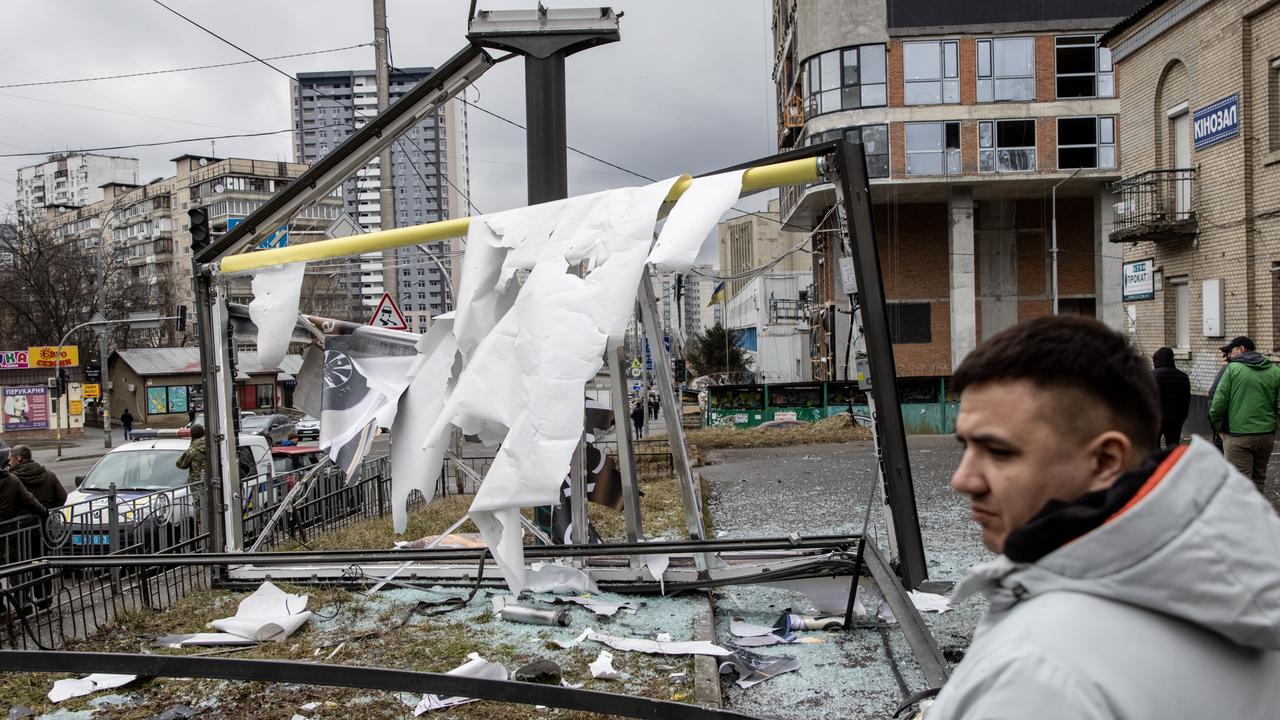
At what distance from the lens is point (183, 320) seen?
87.5ft

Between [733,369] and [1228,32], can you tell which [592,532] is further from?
[733,369]

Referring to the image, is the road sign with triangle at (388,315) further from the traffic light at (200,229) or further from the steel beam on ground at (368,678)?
the steel beam on ground at (368,678)

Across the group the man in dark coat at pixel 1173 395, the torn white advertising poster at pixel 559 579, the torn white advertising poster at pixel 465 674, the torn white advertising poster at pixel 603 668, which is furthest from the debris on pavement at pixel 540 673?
the man in dark coat at pixel 1173 395

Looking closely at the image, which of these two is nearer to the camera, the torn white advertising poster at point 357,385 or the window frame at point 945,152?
the torn white advertising poster at point 357,385

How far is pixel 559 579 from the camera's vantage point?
294 inches

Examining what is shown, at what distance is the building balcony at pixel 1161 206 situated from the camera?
22016 millimetres

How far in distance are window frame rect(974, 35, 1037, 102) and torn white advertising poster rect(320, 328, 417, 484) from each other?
3596 centimetres

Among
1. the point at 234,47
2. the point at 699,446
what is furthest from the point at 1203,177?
the point at 234,47

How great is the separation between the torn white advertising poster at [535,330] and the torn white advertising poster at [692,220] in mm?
198

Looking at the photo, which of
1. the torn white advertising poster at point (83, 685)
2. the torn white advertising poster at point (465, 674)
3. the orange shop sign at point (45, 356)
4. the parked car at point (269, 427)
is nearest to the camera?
the torn white advertising poster at point (465, 674)

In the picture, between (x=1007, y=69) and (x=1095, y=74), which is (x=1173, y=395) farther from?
(x=1095, y=74)

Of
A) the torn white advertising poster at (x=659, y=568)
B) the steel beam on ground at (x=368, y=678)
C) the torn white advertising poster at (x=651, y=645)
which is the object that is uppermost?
the steel beam on ground at (x=368, y=678)

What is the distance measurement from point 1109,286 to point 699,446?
2727cm

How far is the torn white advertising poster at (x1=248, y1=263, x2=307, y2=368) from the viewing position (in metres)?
8.08
